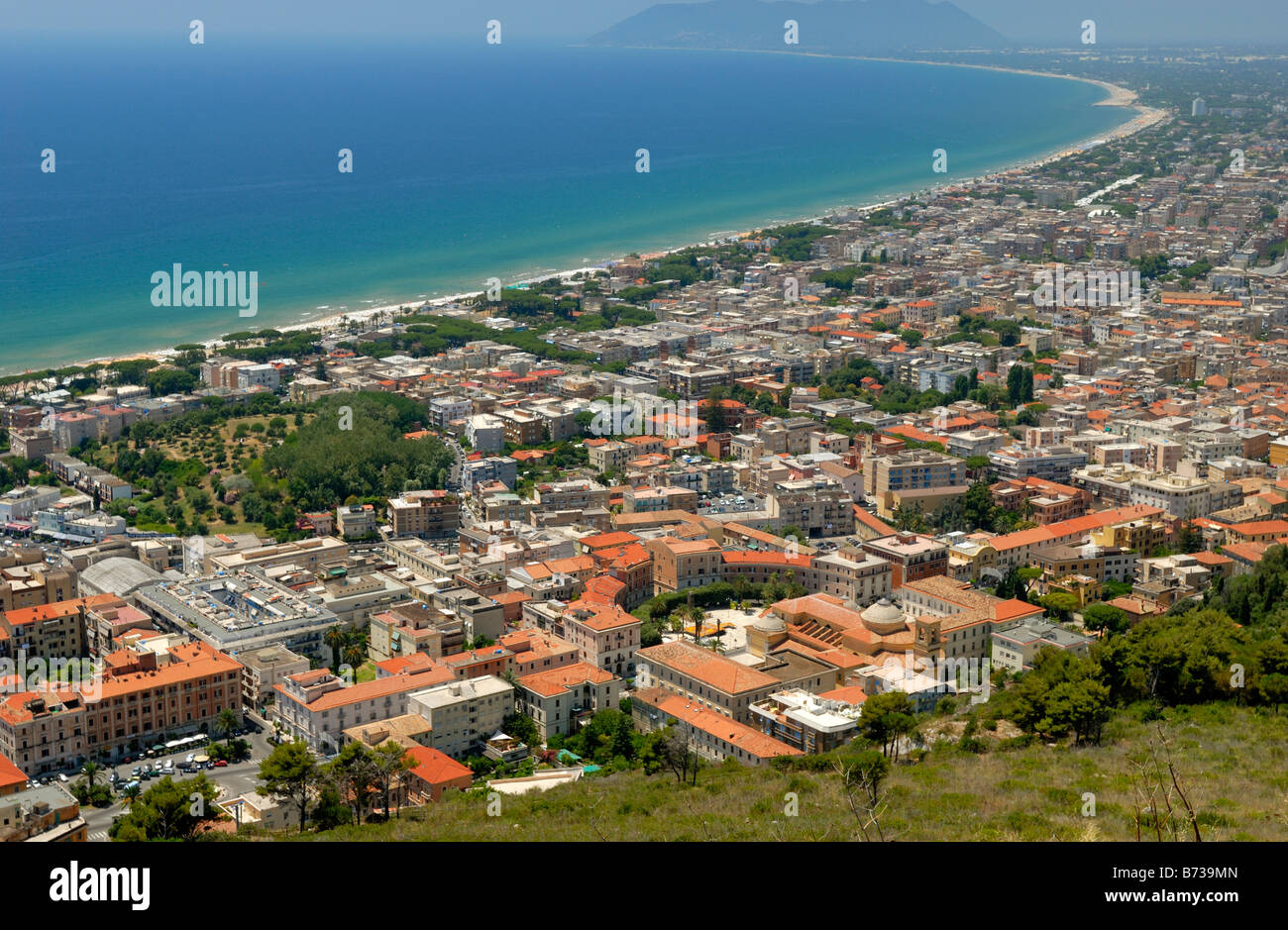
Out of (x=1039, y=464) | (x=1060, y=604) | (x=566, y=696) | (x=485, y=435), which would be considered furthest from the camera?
(x=485, y=435)

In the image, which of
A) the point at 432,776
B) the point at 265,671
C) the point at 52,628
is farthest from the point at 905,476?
the point at 52,628

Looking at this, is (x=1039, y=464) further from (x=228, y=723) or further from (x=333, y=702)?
(x=228, y=723)

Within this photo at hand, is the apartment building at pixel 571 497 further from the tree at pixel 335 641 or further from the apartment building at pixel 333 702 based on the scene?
the apartment building at pixel 333 702

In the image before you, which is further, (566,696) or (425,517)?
(425,517)

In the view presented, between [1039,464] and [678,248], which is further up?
[678,248]

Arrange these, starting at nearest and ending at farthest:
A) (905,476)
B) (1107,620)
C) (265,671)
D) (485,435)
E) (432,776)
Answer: (432,776)
(265,671)
(1107,620)
(905,476)
(485,435)

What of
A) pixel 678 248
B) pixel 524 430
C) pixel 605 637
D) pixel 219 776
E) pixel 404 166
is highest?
pixel 404 166
